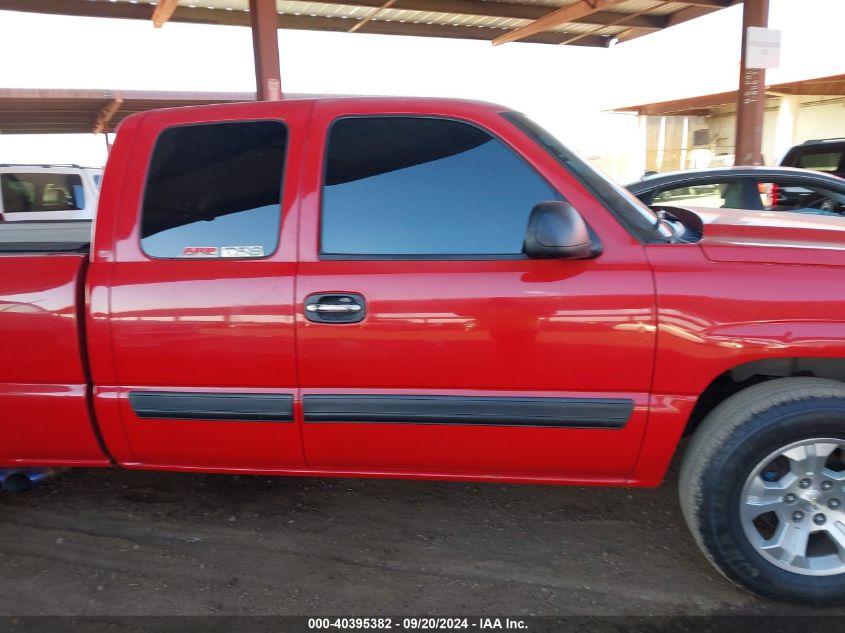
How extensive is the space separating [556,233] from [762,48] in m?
8.45

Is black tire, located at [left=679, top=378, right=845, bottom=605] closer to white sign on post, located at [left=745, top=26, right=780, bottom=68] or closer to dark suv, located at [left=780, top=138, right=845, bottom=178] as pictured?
dark suv, located at [left=780, top=138, right=845, bottom=178]

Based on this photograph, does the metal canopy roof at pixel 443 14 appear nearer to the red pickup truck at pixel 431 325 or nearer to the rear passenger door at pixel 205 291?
the rear passenger door at pixel 205 291

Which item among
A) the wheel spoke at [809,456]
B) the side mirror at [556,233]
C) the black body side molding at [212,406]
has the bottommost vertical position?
the wheel spoke at [809,456]

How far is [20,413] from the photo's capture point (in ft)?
8.65

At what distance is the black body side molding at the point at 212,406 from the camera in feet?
8.09

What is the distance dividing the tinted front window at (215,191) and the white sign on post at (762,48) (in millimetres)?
8345

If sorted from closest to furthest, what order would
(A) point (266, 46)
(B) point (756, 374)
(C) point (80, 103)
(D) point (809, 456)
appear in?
(D) point (809, 456), (B) point (756, 374), (A) point (266, 46), (C) point (80, 103)

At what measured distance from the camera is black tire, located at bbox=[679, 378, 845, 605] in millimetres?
2203

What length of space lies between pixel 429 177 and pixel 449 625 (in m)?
1.71

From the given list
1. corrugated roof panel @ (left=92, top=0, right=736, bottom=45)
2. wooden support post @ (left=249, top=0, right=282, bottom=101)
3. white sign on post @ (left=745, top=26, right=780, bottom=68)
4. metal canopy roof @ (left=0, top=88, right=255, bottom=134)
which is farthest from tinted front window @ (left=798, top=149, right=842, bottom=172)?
metal canopy roof @ (left=0, top=88, right=255, bottom=134)

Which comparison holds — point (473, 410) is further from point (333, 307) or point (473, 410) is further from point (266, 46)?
point (266, 46)

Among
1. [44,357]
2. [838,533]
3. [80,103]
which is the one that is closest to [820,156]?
[838,533]

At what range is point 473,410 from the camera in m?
2.37

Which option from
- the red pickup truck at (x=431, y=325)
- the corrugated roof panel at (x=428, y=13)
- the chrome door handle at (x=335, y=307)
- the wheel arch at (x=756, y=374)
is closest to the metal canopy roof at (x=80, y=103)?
the corrugated roof panel at (x=428, y=13)
